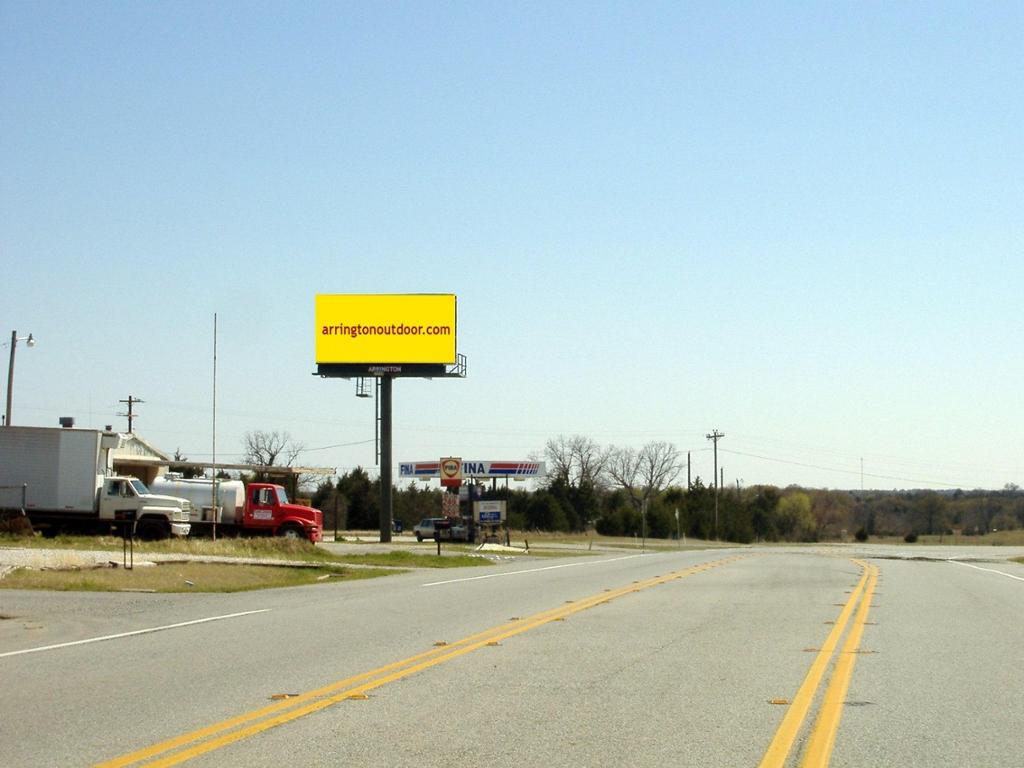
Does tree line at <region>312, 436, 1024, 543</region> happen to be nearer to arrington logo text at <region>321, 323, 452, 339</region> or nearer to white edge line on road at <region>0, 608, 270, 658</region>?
arrington logo text at <region>321, 323, 452, 339</region>

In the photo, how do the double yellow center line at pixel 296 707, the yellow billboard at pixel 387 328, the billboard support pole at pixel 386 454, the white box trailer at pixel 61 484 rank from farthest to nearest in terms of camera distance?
the yellow billboard at pixel 387 328 → the billboard support pole at pixel 386 454 → the white box trailer at pixel 61 484 → the double yellow center line at pixel 296 707

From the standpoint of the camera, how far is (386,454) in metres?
64.5

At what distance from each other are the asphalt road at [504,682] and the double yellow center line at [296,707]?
4cm

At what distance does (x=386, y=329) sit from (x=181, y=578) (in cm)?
4267

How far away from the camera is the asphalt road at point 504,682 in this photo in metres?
8.03

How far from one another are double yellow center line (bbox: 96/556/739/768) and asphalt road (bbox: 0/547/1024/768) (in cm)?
4

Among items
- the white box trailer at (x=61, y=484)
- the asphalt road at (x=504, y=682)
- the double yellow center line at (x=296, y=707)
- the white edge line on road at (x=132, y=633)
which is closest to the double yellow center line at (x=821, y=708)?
the asphalt road at (x=504, y=682)

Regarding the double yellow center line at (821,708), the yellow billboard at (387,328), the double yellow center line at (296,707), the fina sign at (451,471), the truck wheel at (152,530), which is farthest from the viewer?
the yellow billboard at (387,328)

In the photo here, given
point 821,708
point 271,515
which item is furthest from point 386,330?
point 821,708

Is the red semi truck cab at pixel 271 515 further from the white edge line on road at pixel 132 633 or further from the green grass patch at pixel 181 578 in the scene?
the white edge line on road at pixel 132 633

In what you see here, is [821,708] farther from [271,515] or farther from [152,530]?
[271,515]

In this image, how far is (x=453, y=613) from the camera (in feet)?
58.7

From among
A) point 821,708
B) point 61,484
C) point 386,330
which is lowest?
point 821,708

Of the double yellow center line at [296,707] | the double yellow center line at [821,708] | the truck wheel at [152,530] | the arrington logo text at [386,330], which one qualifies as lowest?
the double yellow center line at [821,708]
